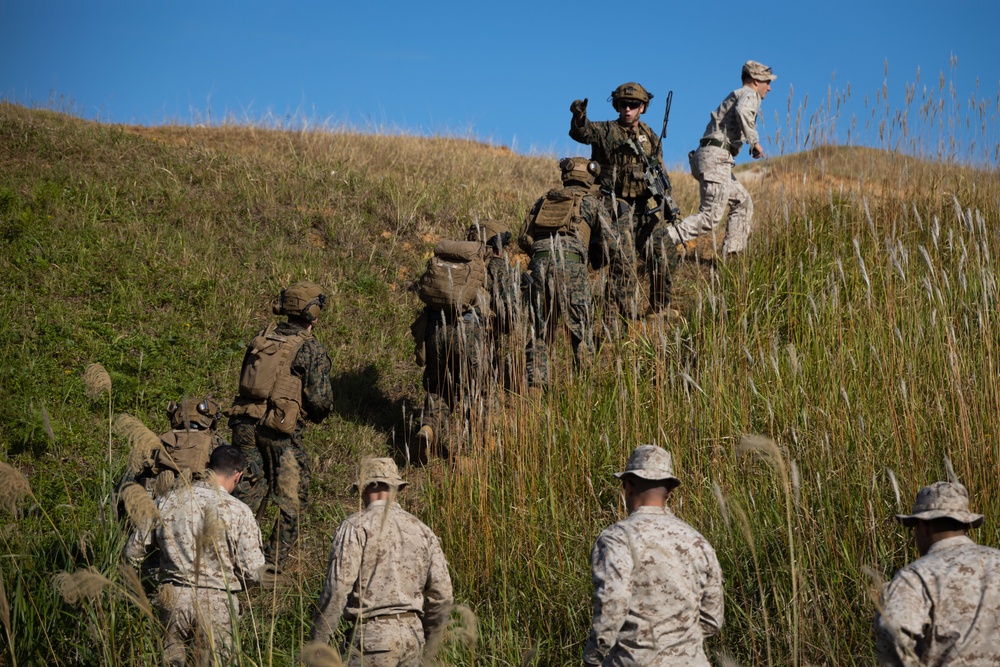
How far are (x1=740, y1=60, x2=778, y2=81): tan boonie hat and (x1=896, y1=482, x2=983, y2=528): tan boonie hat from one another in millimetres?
6458

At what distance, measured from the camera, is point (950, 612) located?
128 inches

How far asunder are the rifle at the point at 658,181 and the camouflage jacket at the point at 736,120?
0.54 m

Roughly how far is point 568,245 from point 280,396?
2.80 meters

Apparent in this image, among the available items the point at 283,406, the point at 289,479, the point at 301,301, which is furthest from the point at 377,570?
the point at 301,301

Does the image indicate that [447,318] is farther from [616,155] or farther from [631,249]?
[616,155]

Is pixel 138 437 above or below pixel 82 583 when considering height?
above

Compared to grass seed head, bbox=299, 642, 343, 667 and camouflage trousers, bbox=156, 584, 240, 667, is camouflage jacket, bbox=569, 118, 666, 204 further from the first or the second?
grass seed head, bbox=299, 642, 343, 667

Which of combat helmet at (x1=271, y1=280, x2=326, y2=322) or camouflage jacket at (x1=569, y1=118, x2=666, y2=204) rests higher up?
camouflage jacket at (x1=569, y1=118, x2=666, y2=204)

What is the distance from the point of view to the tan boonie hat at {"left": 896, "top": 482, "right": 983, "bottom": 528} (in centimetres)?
339

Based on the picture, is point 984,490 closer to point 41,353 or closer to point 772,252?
point 772,252

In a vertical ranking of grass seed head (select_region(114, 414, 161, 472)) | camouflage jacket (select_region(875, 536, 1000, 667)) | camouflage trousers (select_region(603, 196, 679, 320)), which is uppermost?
camouflage trousers (select_region(603, 196, 679, 320))

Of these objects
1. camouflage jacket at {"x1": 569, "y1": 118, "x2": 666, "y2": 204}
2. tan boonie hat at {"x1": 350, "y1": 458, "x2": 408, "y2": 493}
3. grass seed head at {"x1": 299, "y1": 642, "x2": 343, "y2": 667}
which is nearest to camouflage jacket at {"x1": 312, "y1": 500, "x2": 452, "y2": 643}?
tan boonie hat at {"x1": 350, "y1": 458, "x2": 408, "y2": 493}

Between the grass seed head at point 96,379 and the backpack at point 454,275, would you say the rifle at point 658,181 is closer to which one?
the backpack at point 454,275

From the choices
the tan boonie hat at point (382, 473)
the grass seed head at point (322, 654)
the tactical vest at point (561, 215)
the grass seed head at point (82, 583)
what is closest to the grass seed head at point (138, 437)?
the grass seed head at point (82, 583)
